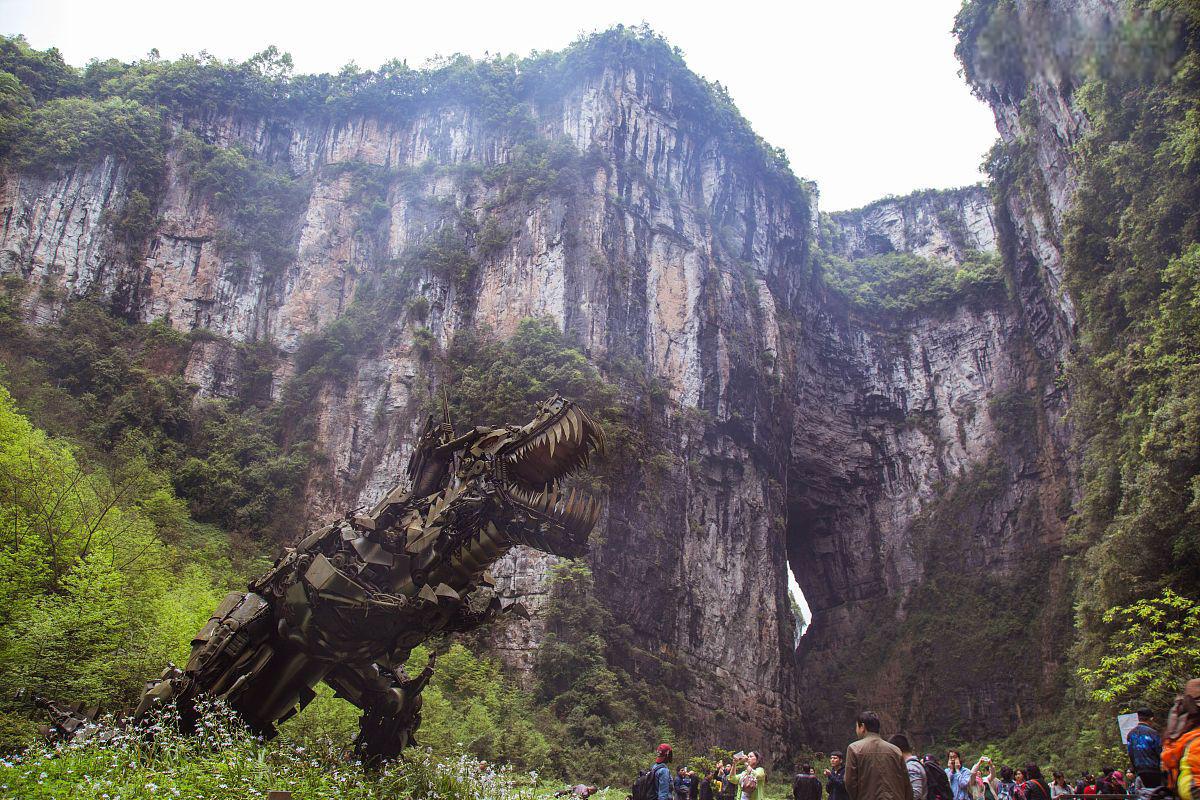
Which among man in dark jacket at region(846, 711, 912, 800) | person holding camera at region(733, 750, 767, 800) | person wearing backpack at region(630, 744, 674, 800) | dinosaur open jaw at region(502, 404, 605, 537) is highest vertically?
dinosaur open jaw at region(502, 404, 605, 537)

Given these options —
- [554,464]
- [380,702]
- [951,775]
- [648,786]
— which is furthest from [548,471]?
[951,775]

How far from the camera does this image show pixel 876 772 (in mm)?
5293

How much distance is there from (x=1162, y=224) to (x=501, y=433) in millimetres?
15237

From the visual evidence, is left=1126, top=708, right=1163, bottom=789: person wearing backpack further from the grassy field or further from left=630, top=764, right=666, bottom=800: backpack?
the grassy field

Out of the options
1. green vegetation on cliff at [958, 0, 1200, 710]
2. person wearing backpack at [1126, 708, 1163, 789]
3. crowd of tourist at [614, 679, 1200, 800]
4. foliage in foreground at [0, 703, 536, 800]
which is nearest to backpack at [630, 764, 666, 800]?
crowd of tourist at [614, 679, 1200, 800]

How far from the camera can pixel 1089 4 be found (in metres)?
16.4

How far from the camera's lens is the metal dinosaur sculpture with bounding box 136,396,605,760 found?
25.0ft

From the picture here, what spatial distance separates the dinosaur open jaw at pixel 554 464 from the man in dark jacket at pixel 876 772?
3235mm

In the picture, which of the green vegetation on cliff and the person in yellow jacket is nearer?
the person in yellow jacket

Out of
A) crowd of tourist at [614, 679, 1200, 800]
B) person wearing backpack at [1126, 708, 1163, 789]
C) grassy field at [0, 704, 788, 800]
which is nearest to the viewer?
crowd of tourist at [614, 679, 1200, 800]

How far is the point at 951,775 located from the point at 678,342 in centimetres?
2252

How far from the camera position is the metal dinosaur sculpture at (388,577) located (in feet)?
25.0

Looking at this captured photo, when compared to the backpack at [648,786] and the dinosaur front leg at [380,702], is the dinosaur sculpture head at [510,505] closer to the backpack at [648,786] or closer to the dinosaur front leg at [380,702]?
the dinosaur front leg at [380,702]

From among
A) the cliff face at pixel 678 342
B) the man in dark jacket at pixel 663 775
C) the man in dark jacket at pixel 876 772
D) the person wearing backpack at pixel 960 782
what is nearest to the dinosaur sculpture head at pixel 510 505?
the man in dark jacket at pixel 663 775
